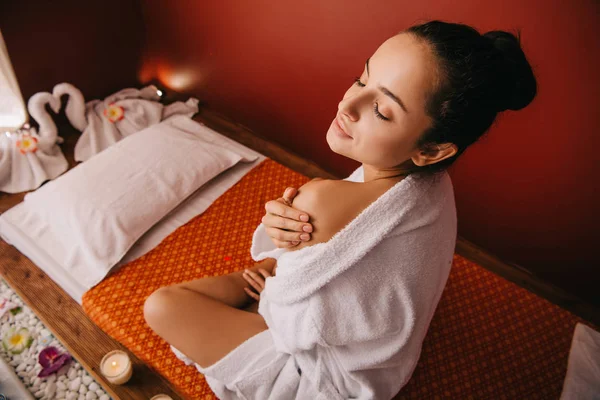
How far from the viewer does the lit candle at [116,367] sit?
4.35 feet

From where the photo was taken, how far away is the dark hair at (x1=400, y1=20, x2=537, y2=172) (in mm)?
740

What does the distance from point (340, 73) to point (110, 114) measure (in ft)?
4.28

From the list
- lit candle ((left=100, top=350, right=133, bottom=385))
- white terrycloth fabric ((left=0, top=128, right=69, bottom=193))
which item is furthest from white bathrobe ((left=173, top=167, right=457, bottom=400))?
white terrycloth fabric ((left=0, top=128, right=69, bottom=193))

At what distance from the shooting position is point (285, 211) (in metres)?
0.96

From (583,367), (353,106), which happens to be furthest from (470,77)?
(583,367)

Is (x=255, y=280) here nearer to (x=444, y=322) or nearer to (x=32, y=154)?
(x=444, y=322)

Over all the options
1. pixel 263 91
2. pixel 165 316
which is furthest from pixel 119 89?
pixel 165 316

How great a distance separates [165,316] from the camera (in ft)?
3.88

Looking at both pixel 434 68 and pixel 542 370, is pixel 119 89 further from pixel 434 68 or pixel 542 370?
pixel 542 370

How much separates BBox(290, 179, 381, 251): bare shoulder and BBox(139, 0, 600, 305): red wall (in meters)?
0.91

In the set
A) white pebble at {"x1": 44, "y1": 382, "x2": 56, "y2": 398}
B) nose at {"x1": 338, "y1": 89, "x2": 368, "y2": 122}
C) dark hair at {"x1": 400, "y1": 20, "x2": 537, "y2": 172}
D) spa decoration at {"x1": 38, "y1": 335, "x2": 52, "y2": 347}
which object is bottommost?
white pebble at {"x1": 44, "y1": 382, "x2": 56, "y2": 398}

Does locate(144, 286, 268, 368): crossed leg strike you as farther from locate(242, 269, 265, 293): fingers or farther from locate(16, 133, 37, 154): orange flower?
locate(16, 133, 37, 154): orange flower

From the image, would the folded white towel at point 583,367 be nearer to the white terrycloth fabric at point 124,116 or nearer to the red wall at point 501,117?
the red wall at point 501,117

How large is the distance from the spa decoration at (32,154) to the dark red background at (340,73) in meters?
0.18
